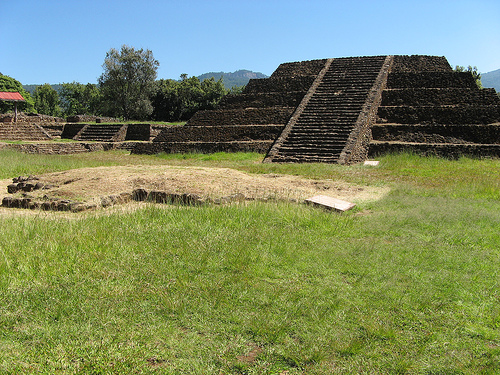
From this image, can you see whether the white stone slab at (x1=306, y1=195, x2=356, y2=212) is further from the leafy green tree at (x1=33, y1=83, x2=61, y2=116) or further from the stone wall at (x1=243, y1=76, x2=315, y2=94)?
the leafy green tree at (x1=33, y1=83, x2=61, y2=116)

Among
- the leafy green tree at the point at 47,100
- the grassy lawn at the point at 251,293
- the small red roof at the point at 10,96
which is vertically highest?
the leafy green tree at the point at 47,100

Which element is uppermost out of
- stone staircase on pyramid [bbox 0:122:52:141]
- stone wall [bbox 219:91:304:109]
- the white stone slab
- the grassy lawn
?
stone wall [bbox 219:91:304:109]

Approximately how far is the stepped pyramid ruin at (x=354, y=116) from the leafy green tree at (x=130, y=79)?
19.5 meters

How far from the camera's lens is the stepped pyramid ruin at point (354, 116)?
17578mm

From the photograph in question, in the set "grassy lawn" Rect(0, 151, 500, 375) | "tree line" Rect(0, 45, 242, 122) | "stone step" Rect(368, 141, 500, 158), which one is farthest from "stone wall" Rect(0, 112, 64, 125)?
"grassy lawn" Rect(0, 151, 500, 375)

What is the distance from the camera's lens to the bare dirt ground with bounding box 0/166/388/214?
8.58 meters

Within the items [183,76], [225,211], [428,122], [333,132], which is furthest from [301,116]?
[183,76]

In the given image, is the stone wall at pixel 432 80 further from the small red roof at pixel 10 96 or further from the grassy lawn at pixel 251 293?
the small red roof at pixel 10 96

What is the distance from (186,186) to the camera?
30.1 feet

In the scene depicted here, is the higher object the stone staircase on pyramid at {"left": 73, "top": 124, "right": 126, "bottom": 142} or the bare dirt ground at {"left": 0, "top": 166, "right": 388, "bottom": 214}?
the stone staircase on pyramid at {"left": 73, "top": 124, "right": 126, "bottom": 142}

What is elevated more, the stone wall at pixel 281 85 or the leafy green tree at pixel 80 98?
the leafy green tree at pixel 80 98

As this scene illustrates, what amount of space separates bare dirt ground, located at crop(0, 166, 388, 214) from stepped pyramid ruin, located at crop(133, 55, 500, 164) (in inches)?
230

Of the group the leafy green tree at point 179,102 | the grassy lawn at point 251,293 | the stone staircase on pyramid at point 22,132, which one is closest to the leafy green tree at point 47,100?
the leafy green tree at point 179,102

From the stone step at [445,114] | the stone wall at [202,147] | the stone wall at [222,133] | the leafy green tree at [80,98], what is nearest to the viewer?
the stone step at [445,114]
